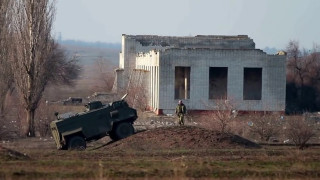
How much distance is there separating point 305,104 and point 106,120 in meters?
35.0

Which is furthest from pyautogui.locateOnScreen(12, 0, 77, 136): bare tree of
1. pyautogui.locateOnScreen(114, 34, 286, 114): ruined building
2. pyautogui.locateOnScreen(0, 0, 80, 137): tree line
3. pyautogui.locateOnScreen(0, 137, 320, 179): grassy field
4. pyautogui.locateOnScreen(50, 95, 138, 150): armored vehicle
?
pyautogui.locateOnScreen(0, 137, 320, 179): grassy field

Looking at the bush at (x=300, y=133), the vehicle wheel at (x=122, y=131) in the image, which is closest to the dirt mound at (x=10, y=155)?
the vehicle wheel at (x=122, y=131)

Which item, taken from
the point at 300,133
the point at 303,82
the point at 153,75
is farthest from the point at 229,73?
the point at 300,133

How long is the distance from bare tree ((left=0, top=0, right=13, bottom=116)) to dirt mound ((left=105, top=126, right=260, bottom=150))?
43.2 feet

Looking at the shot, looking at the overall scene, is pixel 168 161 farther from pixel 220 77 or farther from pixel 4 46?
pixel 220 77

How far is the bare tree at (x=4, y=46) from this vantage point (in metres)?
42.1

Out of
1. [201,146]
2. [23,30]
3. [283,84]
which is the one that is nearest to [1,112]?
[23,30]

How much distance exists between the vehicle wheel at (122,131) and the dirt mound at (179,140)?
4.55ft

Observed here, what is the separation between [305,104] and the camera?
64.9 m

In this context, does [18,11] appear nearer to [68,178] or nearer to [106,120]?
[106,120]

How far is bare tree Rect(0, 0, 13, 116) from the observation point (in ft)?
138

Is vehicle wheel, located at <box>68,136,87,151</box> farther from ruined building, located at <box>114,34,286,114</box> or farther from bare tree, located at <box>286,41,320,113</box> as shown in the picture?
bare tree, located at <box>286,41,320,113</box>

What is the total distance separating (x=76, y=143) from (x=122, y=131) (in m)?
2.08

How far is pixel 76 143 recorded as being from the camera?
32188mm
